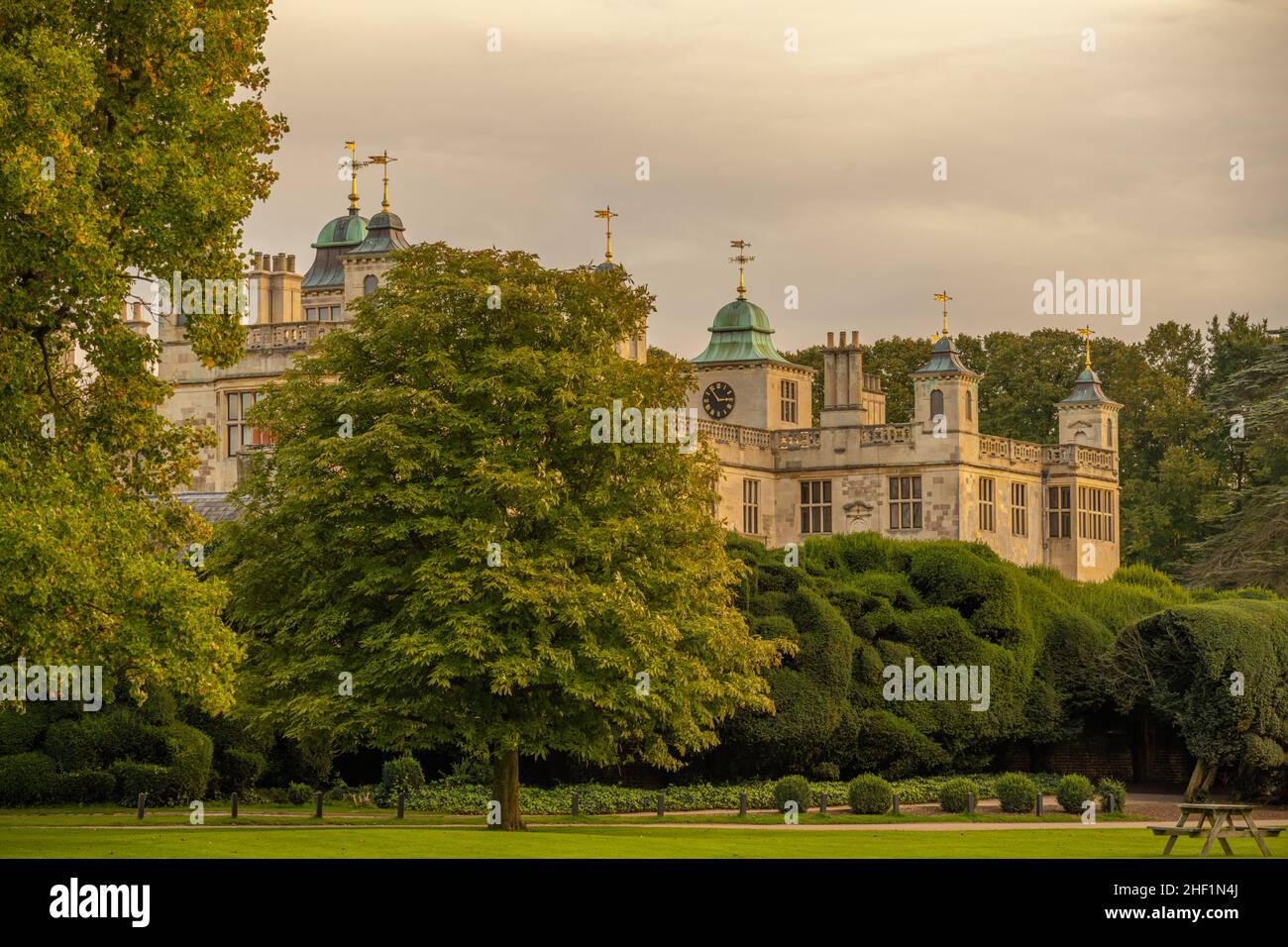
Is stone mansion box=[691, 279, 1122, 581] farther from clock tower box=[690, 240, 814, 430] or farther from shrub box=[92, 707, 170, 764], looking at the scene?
shrub box=[92, 707, 170, 764]

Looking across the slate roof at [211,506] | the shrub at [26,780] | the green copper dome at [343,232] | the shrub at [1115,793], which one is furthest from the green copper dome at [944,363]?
the shrub at [26,780]

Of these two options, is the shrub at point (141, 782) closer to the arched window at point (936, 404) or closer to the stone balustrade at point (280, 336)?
the stone balustrade at point (280, 336)

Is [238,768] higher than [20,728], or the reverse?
[20,728]

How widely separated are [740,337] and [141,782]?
127ft

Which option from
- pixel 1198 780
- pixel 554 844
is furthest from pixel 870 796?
pixel 554 844

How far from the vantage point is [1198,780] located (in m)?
43.1

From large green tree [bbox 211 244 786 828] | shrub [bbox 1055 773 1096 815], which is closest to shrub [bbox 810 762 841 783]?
shrub [bbox 1055 773 1096 815]

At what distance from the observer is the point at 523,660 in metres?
30.2

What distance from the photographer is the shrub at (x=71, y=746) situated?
37.4 m

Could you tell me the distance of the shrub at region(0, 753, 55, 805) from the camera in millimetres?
36656

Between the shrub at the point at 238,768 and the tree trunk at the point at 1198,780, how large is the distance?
61.4ft

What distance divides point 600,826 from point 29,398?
15.4 metres

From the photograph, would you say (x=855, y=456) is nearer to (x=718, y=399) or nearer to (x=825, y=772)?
(x=718, y=399)

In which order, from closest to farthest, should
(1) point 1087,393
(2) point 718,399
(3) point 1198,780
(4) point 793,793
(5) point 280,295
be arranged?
(4) point 793,793 < (3) point 1198,780 < (5) point 280,295 < (2) point 718,399 < (1) point 1087,393
